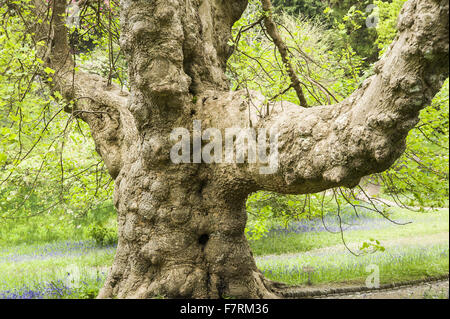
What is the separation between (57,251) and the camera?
9914 mm

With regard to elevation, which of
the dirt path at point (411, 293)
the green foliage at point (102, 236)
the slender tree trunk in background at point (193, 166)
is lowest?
the dirt path at point (411, 293)

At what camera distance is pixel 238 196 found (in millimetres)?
4129

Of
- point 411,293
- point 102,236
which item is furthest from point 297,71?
point 102,236

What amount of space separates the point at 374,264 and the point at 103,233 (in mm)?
7079

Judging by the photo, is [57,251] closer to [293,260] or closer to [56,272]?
[56,272]

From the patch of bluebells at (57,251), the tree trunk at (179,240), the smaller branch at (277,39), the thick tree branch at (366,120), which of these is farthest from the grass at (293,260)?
the smaller branch at (277,39)

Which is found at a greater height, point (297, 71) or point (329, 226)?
point (297, 71)

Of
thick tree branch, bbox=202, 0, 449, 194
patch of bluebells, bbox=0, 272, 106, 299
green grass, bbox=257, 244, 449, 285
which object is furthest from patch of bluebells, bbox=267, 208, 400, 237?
thick tree branch, bbox=202, 0, 449, 194

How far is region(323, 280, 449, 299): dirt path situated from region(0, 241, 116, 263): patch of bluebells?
6.56 metres

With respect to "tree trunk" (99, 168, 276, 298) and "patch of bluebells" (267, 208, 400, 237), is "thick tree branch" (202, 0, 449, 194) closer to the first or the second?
"tree trunk" (99, 168, 276, 298)

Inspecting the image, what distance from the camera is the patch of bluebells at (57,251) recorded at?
9.22m

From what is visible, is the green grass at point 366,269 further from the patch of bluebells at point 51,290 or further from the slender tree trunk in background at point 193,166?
the patch of bluebells at point 51,290

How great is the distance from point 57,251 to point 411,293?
8.22 m

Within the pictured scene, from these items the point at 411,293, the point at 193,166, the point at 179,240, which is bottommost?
the point at 411,293
